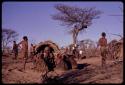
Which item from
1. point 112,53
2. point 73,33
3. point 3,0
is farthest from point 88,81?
point 73,33

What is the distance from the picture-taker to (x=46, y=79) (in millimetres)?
9922

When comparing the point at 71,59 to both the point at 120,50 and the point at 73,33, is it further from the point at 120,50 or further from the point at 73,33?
the point at 73,33

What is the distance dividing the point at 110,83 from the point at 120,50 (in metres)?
6.14

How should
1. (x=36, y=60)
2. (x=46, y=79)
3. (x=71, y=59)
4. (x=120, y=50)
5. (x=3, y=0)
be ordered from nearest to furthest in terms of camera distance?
(x=3, y=0) → (x=46, y=79) → (x=36, y=60) → (x=71, y=59) → (x=120, y=50)

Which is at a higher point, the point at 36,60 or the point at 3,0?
the point at 3,0

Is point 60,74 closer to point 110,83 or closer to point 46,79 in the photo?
point 46,79

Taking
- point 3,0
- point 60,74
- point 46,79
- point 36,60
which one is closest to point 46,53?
point 36,60

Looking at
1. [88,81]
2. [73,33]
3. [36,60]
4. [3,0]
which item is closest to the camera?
[3,0]

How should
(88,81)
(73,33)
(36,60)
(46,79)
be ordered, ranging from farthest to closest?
(73,33) < (36,60) < (46,79) < (88,81)

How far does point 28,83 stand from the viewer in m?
9.51

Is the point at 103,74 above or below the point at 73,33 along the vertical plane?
below

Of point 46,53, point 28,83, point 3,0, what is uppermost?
point 3,0

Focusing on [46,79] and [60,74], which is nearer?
[46,79]

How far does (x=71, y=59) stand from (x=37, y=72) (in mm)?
1794
